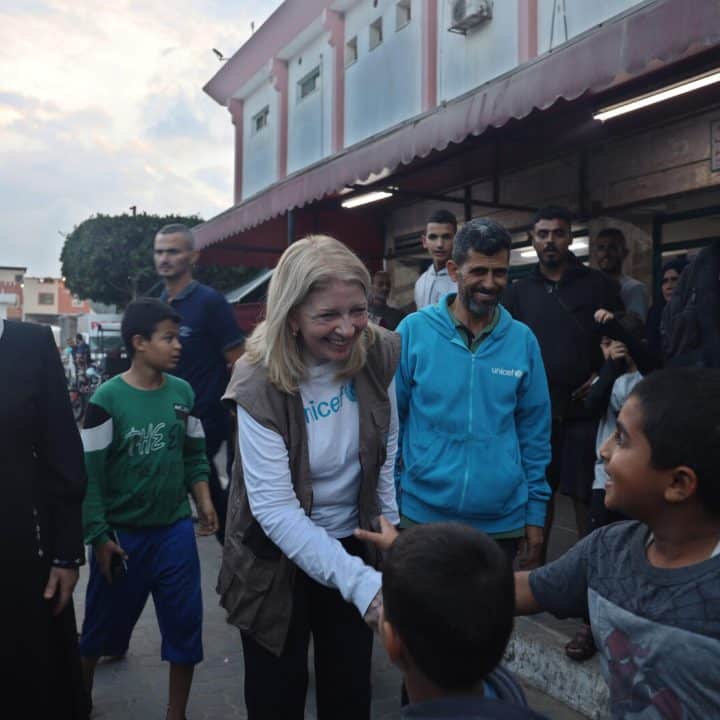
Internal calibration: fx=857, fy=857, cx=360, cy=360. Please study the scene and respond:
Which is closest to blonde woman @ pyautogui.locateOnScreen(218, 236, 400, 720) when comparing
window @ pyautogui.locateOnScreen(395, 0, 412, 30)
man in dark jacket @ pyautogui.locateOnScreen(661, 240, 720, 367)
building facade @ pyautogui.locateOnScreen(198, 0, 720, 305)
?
man in dark jacket @ pyautogui.locateOnScreen(661, 240, 720, 367)

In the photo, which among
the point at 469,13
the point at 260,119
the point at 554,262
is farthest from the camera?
the point at 260,119

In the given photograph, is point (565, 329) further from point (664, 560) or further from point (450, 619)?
point (450, 619)

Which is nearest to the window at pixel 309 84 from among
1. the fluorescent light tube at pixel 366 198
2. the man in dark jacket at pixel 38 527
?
the fluorescent light tube at pixel 366 198

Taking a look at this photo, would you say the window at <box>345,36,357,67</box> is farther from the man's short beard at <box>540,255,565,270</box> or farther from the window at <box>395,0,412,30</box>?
the man's short beard at <box>540,255,565,270</box>

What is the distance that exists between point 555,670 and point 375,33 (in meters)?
10.9

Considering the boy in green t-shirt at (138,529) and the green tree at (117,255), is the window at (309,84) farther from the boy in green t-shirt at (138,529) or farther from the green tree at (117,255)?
the green tree at (117,255)

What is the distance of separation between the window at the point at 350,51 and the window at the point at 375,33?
25.3 inches

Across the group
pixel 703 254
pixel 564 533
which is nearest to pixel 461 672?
pixel 703 254

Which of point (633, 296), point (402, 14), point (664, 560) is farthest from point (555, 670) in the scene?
point (402, 14)

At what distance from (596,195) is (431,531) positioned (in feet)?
21.9

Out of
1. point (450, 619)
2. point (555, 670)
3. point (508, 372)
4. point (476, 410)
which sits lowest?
point (555, 670)

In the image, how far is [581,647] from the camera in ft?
12.8

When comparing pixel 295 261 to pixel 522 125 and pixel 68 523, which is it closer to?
pixel 68 523

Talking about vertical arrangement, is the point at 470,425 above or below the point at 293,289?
below
